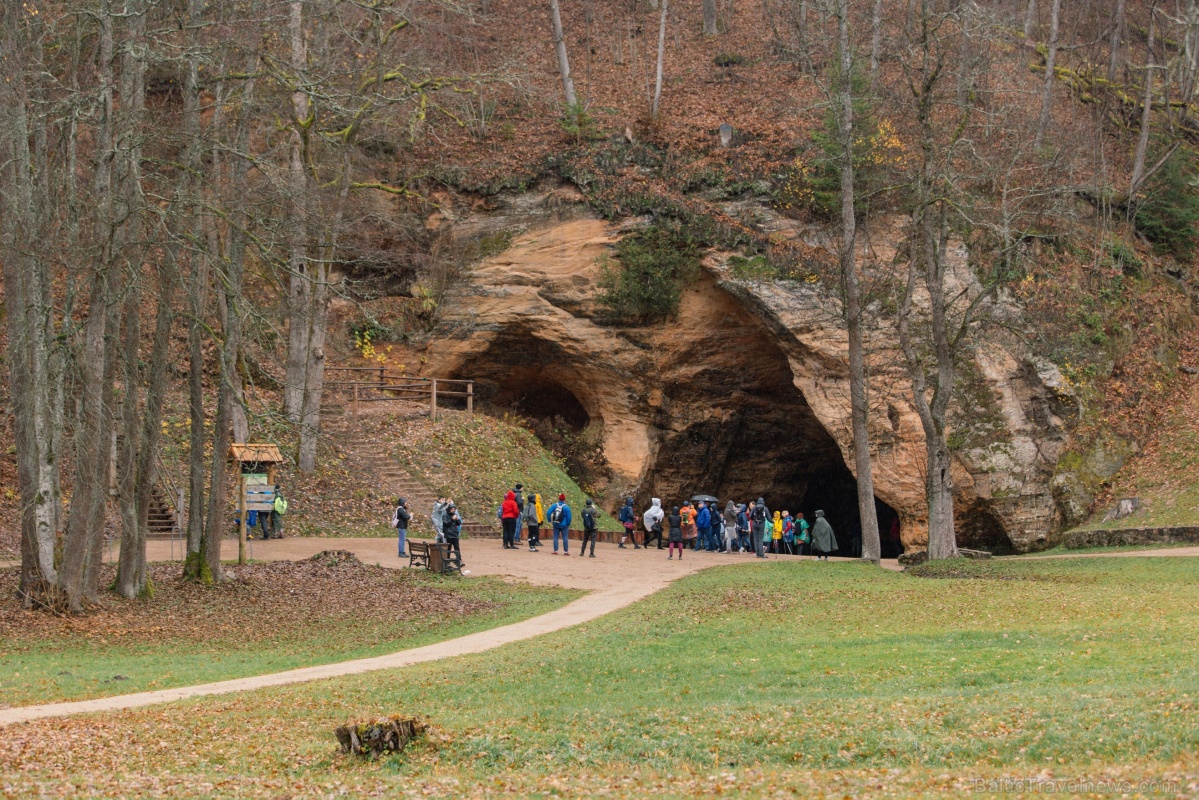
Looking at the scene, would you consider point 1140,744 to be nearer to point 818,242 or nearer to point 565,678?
point 565,678

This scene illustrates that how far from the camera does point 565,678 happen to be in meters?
11.2

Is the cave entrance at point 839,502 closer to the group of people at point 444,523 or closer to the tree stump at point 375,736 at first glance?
the group of people at point 444,523

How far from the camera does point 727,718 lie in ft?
28.8

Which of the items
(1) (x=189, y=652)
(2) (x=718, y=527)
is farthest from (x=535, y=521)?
(1) (x=189, y=652)

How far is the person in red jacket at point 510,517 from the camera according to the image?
26406mm

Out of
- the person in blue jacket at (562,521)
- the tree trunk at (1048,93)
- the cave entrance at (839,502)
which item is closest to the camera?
the person in blue jacket at (562,521)

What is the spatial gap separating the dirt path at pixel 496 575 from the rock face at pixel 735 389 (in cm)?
671

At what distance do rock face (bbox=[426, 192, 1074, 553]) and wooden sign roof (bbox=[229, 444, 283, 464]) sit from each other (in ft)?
39.3

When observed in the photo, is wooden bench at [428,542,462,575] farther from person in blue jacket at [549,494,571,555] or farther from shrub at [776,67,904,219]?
shrub at [776,67,904,219]

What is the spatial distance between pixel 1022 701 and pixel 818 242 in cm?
2613

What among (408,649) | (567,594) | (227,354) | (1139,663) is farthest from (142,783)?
(567,594)

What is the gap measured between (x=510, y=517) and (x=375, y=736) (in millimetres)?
18596

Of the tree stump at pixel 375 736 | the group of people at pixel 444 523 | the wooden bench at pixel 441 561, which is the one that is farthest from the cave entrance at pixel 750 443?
the tree stump at pixel 375 736

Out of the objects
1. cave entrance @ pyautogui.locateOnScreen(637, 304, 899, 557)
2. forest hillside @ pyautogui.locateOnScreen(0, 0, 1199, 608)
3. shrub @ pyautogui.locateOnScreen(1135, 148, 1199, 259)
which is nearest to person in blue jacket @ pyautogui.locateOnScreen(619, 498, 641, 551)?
forest hillside @ pyautogui.locateOnScreen(0, 0, 1199, 608)
